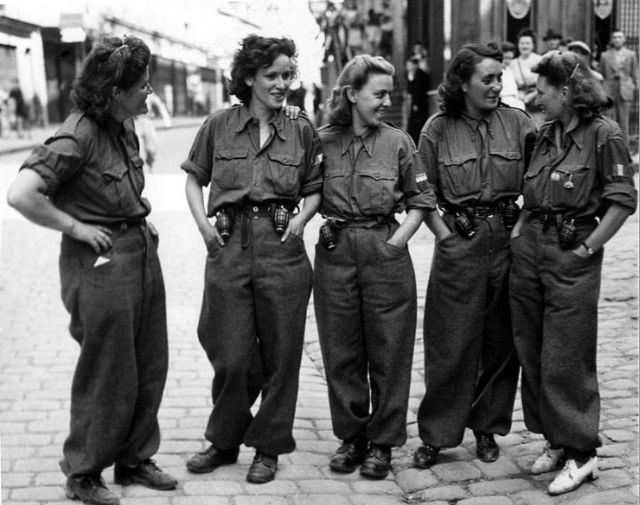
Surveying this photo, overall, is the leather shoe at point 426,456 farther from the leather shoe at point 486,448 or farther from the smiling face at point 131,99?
the smiling face at point 131,99

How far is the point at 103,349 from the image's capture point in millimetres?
4219

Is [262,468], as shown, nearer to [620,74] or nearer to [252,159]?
[252,159]

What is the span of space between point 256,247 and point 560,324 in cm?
144

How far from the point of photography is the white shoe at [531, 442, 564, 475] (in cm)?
468

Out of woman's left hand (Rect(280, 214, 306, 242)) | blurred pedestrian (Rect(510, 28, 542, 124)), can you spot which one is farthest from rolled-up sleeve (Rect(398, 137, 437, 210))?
blurred pedestrian (Rect(510, 28, 542, 124))

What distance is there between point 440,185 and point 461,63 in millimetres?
606

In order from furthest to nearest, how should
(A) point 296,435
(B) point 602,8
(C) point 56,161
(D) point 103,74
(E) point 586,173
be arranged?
(B) point 602,8 → (A) point 296,435 → (E) point 586,173 → (D) point 103,74 → (C) point 56,161

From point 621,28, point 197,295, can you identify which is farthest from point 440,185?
point 621,28

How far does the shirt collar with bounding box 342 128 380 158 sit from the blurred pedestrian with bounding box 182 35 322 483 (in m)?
0.14

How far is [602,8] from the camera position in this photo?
16766mm

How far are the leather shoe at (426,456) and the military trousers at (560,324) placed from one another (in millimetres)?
564

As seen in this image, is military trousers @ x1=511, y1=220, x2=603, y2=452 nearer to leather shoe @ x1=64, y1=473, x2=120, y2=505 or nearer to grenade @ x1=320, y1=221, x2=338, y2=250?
grenade @ x1=320, y1=221, x2=338, y2=250

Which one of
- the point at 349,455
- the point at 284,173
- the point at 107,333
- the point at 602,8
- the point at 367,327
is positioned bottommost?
the point at 349,455

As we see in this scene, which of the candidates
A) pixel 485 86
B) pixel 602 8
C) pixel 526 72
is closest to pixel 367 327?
pixel 485 86
